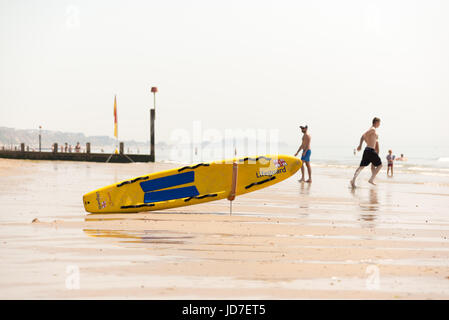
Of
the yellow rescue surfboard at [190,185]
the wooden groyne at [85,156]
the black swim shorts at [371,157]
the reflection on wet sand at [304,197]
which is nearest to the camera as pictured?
the yellow rescue surfboard at [190,185]

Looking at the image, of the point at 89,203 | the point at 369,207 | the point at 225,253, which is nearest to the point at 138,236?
the point at 225,253

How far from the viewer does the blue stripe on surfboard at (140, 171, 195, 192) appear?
7.07m

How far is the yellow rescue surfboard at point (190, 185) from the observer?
22.2 feet

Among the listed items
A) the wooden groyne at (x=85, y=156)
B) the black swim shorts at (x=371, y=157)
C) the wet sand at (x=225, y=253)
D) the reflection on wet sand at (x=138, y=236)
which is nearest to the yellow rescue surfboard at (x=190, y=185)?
the wet sand at (x=225, y=253)

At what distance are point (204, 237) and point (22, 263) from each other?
1.90m

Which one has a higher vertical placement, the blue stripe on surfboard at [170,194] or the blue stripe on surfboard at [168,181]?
the blue stripe on surfboard at [168,181]

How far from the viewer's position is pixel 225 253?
421 cm

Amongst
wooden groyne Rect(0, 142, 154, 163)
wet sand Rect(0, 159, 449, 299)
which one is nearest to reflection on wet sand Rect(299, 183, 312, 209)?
wet sand Rect(0, 159, 449, 299)

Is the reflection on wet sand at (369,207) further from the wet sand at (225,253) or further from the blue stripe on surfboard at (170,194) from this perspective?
the blue stripe on surfboard at (170,194)

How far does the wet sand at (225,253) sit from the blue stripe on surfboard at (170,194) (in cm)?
26

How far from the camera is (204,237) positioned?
498 centimetres

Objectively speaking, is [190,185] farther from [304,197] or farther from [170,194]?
[304,197]

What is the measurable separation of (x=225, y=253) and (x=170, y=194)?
2989 millimetres
